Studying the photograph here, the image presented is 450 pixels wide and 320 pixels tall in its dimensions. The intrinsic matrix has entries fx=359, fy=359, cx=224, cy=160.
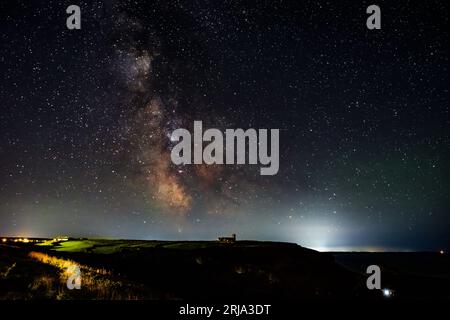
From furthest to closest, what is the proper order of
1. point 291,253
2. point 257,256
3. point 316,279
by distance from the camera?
point 291,253 → point 257,256 → point 316,279

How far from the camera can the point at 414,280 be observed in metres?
67.1

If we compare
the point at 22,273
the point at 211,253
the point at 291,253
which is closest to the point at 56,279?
the point at 22,273

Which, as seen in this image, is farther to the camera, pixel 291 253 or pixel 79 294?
pixel 291 253

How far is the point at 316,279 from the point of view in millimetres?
36656

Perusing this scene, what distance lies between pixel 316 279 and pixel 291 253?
597 cm
